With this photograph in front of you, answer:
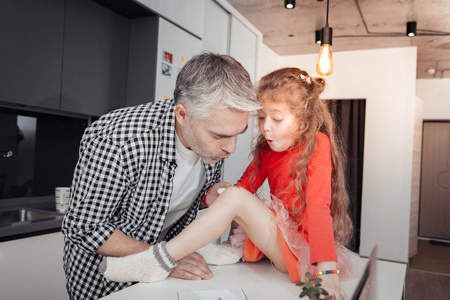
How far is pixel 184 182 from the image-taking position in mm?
1340

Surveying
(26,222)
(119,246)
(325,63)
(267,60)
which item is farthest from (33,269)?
(267,60)

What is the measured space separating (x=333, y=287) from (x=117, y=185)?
67cm

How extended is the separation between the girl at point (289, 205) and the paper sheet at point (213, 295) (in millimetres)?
104

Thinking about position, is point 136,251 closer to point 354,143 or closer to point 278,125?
point 278,125

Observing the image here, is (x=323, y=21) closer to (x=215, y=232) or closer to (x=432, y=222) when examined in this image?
(x=215, y=232)

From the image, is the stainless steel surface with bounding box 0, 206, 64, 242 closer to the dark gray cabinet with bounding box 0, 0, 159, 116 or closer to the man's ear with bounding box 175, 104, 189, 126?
the dark gray cabinet with bounding box 0, 0, 159, 116

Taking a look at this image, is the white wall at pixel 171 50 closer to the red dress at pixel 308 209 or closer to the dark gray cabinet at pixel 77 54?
the dark gray cabinet at pixel 77 54

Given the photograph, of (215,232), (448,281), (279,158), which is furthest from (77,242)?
(448,281)

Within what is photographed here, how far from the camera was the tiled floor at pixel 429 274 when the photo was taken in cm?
361

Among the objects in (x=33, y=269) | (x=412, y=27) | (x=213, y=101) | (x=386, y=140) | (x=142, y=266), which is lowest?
(x=33, y=269)

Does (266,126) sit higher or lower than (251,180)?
higher

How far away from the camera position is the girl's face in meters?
1.44

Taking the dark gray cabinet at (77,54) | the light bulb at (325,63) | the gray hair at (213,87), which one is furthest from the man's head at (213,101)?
the light bulb at (325,63)

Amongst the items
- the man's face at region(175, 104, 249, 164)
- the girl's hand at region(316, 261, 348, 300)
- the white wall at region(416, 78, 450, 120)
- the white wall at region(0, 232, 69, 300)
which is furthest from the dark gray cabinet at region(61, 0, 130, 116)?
the white wall at region(416, 78, 450, 120)
